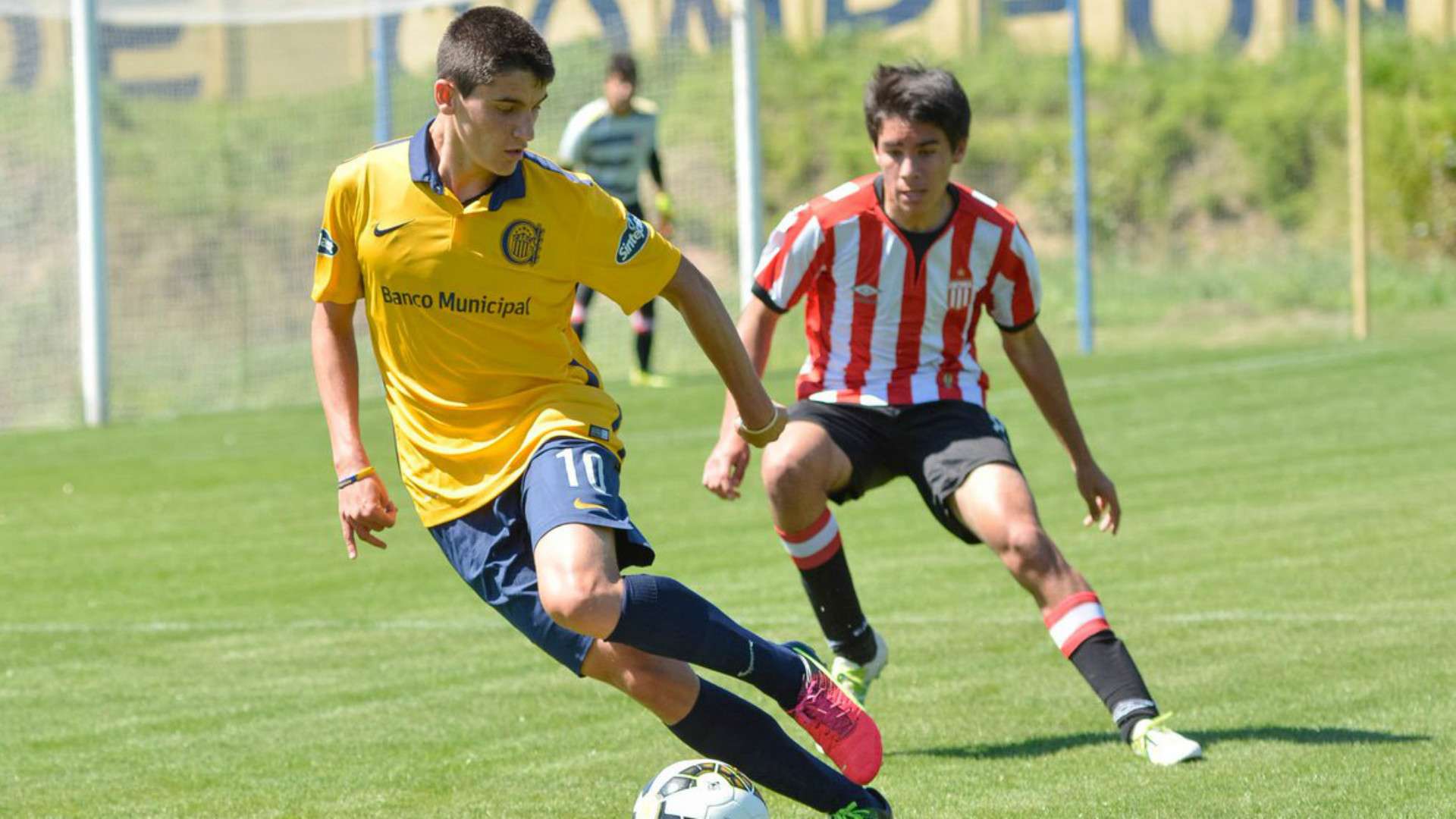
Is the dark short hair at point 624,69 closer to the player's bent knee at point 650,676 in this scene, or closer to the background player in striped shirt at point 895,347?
the background player in striped shirt at point 895,347

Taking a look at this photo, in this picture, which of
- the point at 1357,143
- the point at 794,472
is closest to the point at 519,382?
the point at 794,472

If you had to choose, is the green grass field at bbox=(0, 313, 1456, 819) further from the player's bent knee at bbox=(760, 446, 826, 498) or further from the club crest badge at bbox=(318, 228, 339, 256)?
the club crest badge at bbox=(318, 228, 339, 256)

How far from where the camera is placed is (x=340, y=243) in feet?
15.4

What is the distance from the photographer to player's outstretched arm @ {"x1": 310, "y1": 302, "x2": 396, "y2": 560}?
14.7ft

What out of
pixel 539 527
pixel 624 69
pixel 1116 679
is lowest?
pixel 1116 679

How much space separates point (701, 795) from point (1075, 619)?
156 cm

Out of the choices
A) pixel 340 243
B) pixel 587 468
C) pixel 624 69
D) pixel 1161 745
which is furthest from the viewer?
pixel 624 69

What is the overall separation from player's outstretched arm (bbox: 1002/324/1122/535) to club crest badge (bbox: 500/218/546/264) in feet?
5.67

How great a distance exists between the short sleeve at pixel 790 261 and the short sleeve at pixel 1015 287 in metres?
0.51

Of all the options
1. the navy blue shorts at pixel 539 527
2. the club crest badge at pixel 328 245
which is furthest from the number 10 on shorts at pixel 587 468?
the club crest badge at pixel 328 245

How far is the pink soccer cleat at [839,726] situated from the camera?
14.8ft

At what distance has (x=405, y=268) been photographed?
459 centimetres

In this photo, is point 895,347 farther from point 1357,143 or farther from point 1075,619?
point 1357,143

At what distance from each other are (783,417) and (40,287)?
1268 cm
